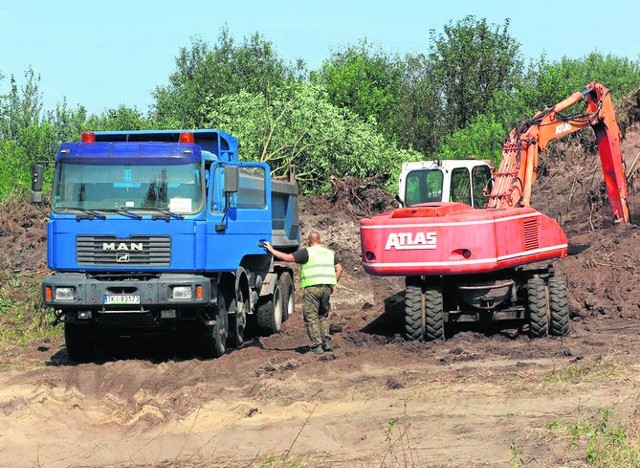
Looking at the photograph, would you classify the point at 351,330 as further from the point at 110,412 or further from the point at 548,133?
the point at 110,412

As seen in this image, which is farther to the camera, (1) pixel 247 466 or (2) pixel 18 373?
(2) pixel 18 373

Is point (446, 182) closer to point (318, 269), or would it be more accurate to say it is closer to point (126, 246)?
point (318, 269)

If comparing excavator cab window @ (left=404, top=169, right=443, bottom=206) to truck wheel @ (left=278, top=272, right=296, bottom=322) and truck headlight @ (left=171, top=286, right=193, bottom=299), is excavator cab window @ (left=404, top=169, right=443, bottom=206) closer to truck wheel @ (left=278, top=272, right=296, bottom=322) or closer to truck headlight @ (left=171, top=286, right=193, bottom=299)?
truck wheel @ (left=278, top=272, right=296, bottom=322)

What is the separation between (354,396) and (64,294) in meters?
4.44

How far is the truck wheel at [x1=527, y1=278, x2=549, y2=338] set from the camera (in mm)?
15602

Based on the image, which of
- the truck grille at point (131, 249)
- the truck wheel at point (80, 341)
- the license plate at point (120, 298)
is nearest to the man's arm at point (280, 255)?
the truck grille at point (131, 249)

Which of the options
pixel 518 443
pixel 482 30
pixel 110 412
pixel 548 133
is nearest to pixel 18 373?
pixel 110 412

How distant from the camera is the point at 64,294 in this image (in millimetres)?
14016

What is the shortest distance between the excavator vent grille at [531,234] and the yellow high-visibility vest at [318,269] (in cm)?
294

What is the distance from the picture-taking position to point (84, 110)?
5041cm

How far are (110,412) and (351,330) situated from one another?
7028 mm

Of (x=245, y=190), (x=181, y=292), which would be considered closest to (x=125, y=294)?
(x=181, y=292)

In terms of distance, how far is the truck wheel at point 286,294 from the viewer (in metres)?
19.8

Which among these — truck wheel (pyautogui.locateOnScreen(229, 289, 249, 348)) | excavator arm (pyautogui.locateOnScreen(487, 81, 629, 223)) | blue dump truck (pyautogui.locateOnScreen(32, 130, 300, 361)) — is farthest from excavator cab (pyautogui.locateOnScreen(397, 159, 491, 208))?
blue dump truck (pyautogui.locateOnScreen(32, 130, 300, 361))
